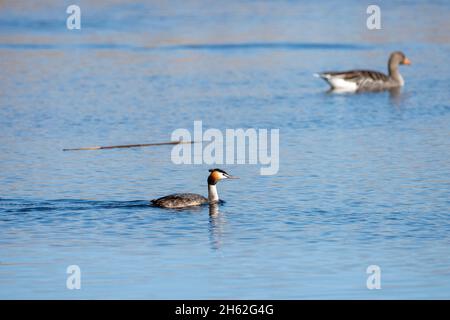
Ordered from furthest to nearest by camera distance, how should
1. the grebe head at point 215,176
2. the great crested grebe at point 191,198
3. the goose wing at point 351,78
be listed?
1. the goose wing at point 351,78
2. the grebe head at point 215,176
3. the great crested grebe at point 191,198

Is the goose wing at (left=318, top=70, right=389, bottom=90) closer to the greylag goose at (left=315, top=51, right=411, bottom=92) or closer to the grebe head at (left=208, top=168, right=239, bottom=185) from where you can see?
the greylag goose at (left=315, top=51, right=411, bottom=92)

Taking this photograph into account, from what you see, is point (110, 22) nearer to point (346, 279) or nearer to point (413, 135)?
point (413, 135)

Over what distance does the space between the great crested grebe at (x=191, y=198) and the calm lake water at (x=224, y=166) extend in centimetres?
12

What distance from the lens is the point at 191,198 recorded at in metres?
14.1

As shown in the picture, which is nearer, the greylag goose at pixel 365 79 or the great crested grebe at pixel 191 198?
the great crested grebe at pixel 191 198

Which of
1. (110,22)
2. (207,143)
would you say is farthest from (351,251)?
(110,22)

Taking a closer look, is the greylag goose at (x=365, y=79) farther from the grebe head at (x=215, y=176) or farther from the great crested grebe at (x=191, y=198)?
the great crested grebe at (x=191, y=198)

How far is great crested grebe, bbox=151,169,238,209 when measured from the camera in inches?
544

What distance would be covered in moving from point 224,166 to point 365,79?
28.5 ft

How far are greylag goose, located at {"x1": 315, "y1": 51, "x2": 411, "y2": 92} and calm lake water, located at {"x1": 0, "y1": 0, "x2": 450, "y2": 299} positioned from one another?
279 mm

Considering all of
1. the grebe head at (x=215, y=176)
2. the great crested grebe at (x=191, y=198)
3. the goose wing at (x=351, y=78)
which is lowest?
the great crested grebe at (x=191, y=198)

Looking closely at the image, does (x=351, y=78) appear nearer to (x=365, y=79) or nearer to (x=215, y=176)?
(x=365, y=79)

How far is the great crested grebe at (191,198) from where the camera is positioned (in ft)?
45.3

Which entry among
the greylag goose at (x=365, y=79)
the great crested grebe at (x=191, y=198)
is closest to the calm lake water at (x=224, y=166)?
the great crested grebe at (x=191, y=198)
